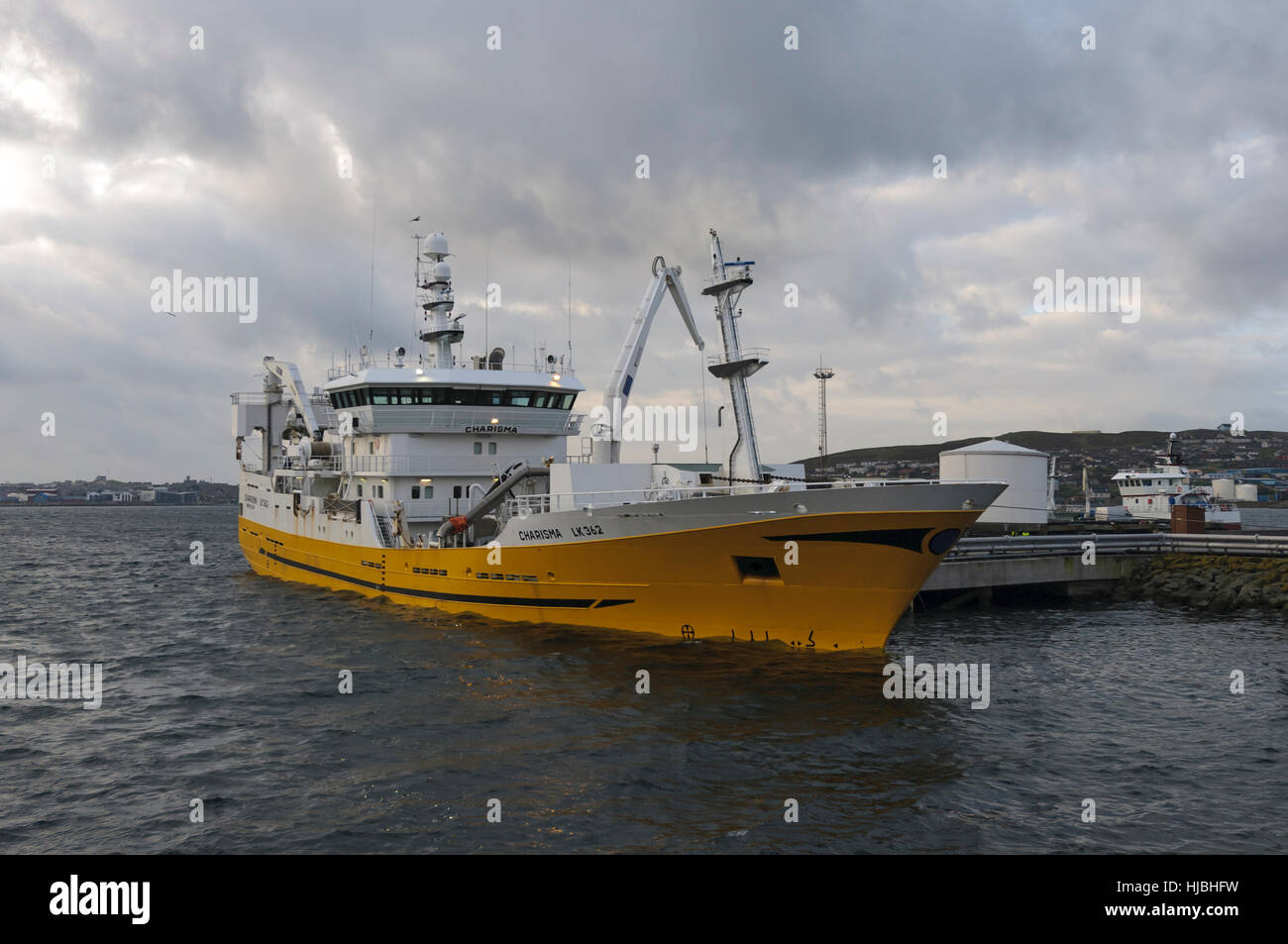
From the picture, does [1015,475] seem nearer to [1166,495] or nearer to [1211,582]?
[1211,582]

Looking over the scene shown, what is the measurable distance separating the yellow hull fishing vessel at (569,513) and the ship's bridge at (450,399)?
7 cm

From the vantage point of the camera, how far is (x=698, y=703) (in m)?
14.3

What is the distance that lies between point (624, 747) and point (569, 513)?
23.6ft

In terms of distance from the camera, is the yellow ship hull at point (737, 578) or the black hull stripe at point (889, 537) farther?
the yellow ship hull at point (737, 578)

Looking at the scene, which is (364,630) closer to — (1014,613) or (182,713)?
(182,713)

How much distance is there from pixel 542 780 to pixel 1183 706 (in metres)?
13.1

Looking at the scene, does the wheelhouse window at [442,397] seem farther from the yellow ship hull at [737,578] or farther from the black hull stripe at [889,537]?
the black hull stripe at [889,537]

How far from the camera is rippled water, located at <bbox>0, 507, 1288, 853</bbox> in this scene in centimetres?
970

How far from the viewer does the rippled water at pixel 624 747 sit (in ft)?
31.8

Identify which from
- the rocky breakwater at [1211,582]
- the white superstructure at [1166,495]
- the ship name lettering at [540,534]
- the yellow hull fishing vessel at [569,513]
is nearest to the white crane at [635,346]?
the yellow hull fishing vessel at [569,513]

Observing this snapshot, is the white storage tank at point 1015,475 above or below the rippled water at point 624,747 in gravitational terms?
above

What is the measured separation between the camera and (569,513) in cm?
1850

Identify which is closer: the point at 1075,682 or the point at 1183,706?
the point at 1183,706
